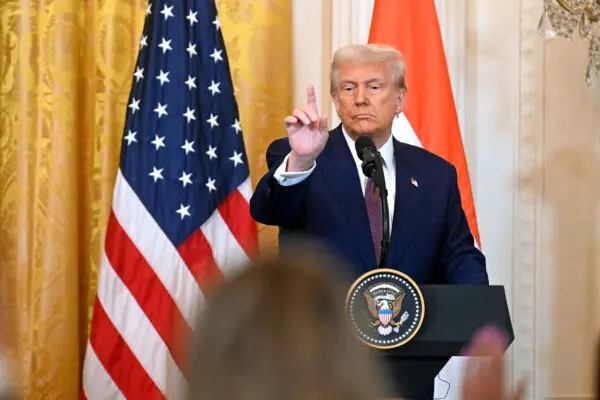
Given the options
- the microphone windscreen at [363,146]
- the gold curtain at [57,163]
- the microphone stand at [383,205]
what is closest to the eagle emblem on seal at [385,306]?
the microphone stand at [383,205]

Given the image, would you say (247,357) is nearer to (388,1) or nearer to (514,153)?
(388,1)

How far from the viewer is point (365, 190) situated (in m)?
3.04

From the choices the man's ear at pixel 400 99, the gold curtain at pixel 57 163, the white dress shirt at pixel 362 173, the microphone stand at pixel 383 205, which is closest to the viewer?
the microphone stand at pixel 383 205

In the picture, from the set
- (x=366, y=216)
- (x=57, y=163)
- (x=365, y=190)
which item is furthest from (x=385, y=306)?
(x=57, y=163)

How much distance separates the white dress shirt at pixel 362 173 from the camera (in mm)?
2750

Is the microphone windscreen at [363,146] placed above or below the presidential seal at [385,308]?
above

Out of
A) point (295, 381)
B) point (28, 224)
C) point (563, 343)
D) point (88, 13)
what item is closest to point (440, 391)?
point (563, 343)

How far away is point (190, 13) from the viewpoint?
4.34 m

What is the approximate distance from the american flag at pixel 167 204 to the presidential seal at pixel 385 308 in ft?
6.11

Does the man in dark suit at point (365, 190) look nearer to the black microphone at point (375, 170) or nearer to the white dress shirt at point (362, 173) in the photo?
the white dress shirt at point (362, 173)

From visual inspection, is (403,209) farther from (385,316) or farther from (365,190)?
(385,316)

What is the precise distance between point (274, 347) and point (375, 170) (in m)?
1.81

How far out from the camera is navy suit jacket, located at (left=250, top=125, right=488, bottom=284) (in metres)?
2.86

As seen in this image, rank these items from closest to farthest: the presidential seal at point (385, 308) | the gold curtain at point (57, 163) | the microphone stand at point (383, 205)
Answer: the presidential seal at point (385, 308), the microphone stand at point (383, 205), the gold curtain at point (57, 163)
